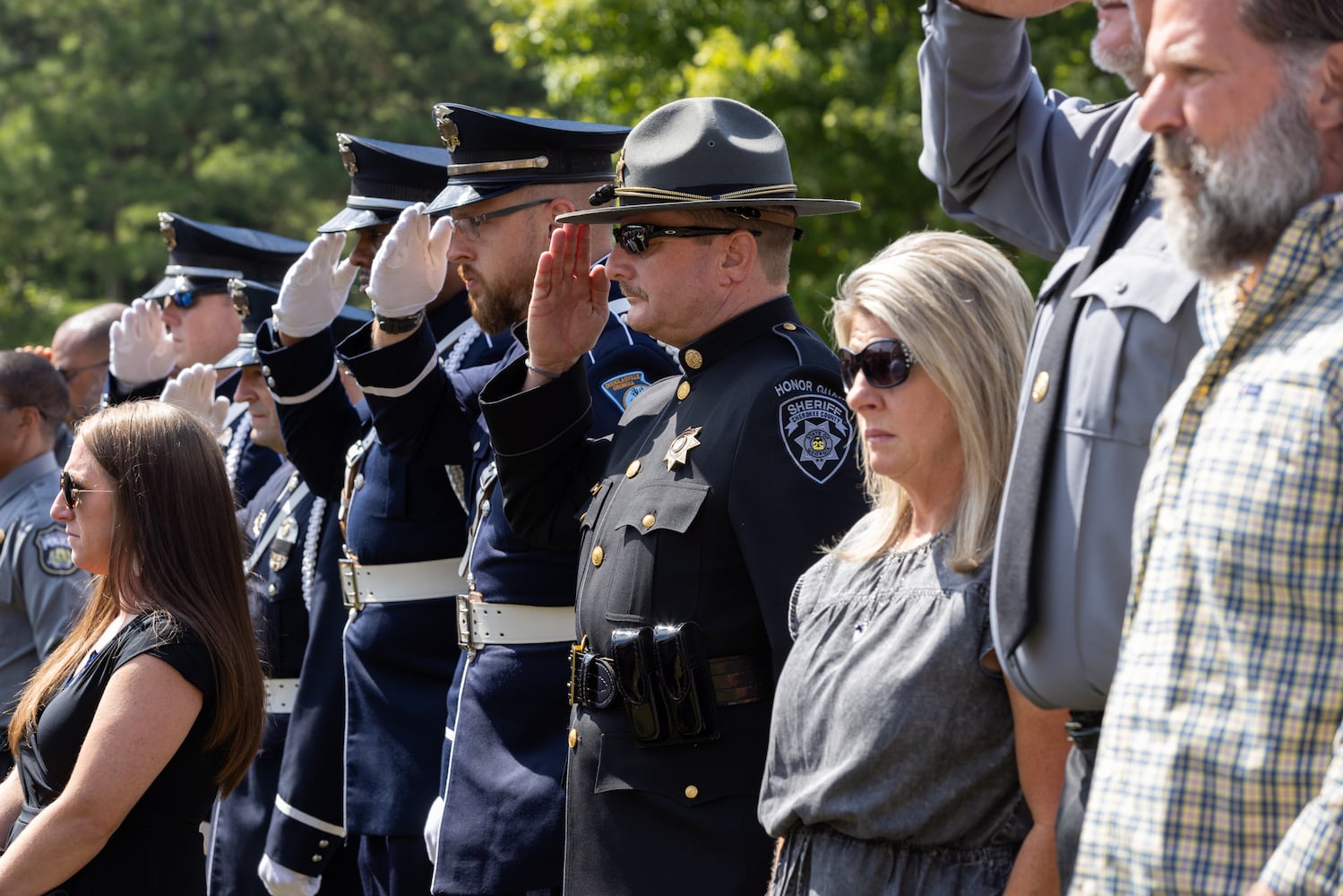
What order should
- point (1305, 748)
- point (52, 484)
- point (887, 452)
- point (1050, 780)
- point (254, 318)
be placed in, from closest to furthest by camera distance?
point (1305, 748) < point (1050, 780) < point (887, 452) < point (52, 484) < point (254, 318)

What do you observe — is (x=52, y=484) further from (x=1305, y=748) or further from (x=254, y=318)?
(x=1305, y=748)

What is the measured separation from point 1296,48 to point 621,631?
1870 millimetres

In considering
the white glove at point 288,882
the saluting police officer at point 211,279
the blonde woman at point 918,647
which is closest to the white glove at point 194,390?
the saluting police officer at point 211,279

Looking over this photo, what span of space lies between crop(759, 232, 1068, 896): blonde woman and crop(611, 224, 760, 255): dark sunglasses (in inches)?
29.9

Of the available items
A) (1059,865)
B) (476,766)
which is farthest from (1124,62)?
(476,766)

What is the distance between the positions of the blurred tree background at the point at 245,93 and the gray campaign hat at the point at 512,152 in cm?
842

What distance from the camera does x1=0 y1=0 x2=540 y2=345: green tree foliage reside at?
2420cm

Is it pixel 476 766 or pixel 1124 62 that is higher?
pixel 1124 62

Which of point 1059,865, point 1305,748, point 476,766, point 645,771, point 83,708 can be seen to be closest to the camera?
point 1305,748

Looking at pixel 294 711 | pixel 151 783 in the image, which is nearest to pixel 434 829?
pixel 151 783

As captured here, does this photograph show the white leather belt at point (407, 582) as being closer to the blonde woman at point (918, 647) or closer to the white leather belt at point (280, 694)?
the white leather belt at point (280, 694)

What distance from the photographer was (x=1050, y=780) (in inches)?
97.7

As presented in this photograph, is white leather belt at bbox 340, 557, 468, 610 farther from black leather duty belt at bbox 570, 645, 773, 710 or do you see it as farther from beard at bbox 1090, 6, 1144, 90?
beard at bbox 1090, 6, 1144, 90

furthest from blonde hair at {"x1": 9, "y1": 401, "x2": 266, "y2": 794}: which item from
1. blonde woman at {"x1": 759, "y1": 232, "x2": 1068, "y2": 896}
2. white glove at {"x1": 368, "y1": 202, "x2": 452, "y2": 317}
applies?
blonde woman at {"x1": 759, "y1": 232, "x2": 1068, "y2": 896}
